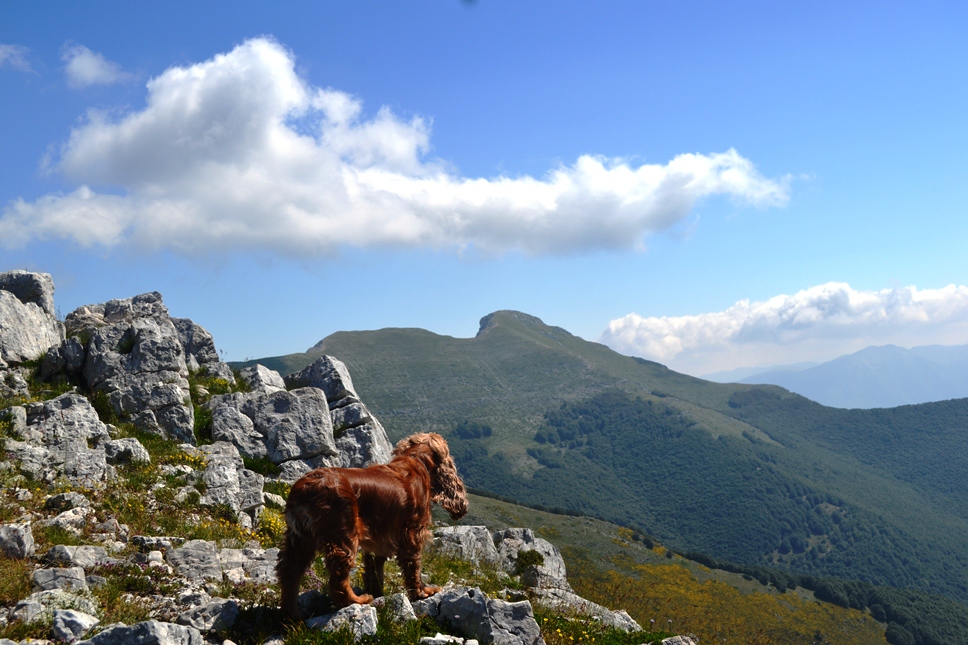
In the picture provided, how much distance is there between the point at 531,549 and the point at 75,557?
11.4 m

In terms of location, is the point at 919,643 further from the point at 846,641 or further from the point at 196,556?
the point at 196,556

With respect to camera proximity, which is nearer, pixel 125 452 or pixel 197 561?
pixel 197 561

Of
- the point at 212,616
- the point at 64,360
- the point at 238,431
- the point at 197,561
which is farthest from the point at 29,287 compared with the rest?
the point at 212,616

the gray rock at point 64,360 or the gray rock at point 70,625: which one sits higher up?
the gray rock at point 64,360

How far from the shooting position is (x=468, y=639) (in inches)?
285

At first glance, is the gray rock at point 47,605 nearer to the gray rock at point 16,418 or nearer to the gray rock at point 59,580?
the gray rock at point 59,580

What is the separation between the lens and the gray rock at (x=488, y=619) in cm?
723

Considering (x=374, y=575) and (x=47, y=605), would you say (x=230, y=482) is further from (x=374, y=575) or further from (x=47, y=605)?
(x=47, y=605)

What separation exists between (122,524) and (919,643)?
14446 cm

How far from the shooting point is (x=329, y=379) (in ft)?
62.6

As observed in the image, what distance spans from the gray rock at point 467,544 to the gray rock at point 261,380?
6902mm

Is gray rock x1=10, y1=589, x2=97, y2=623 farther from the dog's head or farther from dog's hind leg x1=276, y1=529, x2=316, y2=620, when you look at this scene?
the dog's head

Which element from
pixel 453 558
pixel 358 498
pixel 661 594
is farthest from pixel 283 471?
pixel 661 594

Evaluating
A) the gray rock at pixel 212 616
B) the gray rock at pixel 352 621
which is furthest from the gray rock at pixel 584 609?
the gray rock at pixel 212 616
